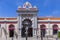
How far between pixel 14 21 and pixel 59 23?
12.0 metres

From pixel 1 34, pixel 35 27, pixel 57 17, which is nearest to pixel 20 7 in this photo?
pixel 35 27

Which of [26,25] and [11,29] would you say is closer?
[26,25]

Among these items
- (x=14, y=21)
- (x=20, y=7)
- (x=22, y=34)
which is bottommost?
(x=22, y=34)

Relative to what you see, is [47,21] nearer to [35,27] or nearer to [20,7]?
[35,27]

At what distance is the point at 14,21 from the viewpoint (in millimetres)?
58344

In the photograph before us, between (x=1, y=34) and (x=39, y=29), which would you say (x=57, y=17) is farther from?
(x=1, y=34)

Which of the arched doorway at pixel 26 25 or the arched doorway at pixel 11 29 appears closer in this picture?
the arched doorway at pixel 26 25

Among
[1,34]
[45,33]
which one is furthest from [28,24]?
[1,34]

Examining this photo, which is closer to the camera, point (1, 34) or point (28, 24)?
point (1, 34)

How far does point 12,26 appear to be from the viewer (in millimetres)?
58844

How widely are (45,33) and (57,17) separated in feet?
18.3

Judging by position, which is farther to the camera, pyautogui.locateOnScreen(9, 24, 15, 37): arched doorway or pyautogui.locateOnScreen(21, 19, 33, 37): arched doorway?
pyautogui.locateOnScreen(9, 24, 15, 37): arched doorway

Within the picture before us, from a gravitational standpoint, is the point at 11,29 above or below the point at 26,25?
below

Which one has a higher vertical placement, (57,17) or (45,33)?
(57,17)
